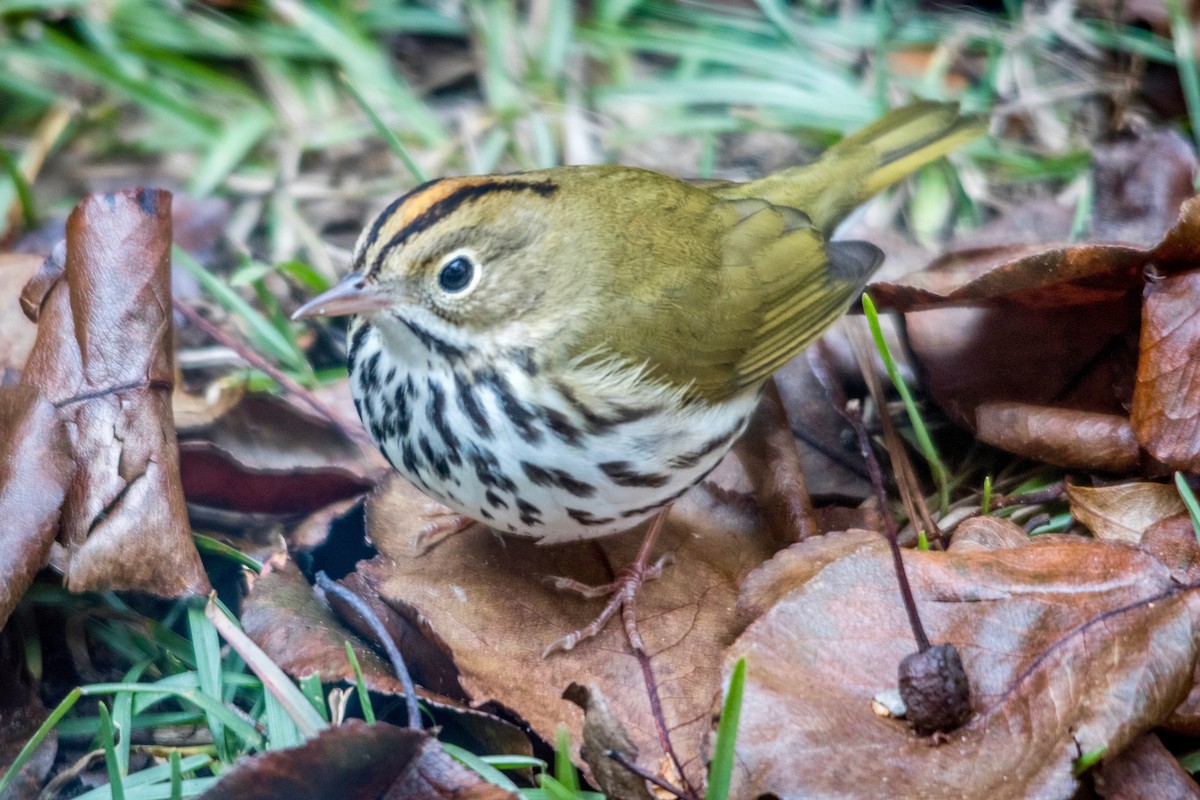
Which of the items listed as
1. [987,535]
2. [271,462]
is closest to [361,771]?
[271,462]

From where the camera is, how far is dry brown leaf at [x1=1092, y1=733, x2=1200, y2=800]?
1.78 metres

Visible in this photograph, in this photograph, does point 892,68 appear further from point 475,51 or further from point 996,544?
point 996,544

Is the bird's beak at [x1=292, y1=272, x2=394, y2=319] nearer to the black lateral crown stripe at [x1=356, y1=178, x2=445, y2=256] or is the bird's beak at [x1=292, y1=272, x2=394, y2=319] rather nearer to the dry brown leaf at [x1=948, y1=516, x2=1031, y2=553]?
the black lateral crown stripe at [x1=356, y1=178, x2=445, y2=256]

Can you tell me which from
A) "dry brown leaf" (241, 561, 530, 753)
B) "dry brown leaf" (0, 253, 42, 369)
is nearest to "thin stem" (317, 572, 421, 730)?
"dry brown leaf" (241, 561, 530, 753)

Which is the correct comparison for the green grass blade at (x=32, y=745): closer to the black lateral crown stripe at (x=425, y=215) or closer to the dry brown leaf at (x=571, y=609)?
the dry brown leaf at (x=571, y=609)

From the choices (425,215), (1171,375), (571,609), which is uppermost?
(425,215)

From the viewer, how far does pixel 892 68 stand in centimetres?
385

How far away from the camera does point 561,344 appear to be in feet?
6.73

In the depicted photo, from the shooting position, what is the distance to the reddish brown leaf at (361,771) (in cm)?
162

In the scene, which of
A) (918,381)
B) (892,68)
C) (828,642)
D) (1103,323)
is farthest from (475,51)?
(828,642)

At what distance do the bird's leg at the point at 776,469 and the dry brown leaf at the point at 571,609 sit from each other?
49 mm

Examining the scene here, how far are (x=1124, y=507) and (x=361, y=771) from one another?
1374 mm

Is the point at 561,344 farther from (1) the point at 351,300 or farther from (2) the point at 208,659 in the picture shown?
(2) the point at 208,659

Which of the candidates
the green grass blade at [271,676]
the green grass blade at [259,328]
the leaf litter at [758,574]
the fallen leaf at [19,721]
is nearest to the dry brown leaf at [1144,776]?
the leaf litter at [758,574]
